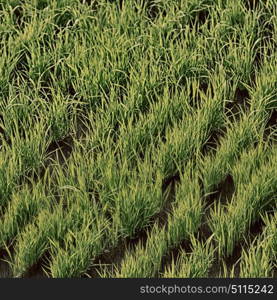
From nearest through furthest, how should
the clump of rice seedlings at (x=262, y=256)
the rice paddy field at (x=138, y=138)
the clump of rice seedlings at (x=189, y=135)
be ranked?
the clump of rice seedlings at (x=262, y=256)
the rice paddy field at (x=138, y=138)
the clump of rice seedlings at (x=189, y=135)

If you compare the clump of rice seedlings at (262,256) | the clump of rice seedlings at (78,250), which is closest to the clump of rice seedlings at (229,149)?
the clump of rice seedlings at (262,256)

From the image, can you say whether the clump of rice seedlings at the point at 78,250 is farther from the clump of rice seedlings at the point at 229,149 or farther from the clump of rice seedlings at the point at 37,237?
the clump of rice seedlings at the point at 229,149

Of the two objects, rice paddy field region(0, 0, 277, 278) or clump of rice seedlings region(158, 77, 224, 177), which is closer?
rice paddy field region(0, 0, 277, 278)

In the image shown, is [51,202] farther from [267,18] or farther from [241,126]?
[267,18]

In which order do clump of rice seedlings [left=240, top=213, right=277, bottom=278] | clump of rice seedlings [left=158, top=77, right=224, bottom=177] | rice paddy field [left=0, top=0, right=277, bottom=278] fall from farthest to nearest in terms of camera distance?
clump of rice seedlings [left=158, top=77, right=224, bottom=177]
rice paddy field [left=0, top=0, right=277, bottom=278]
clump of rice seedlings [left=240, top=213, right=277, bottom=278]

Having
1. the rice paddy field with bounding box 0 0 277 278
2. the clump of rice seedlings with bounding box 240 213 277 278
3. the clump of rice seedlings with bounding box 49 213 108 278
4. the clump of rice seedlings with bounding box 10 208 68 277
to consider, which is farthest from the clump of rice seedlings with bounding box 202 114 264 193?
the clump of rice seedlings with bounding box 10 208 68 277

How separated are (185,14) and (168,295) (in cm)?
118

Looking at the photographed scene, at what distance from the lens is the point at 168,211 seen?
3.26 metres

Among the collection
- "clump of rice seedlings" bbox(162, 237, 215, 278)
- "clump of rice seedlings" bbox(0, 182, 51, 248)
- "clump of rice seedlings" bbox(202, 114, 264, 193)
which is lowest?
"clump of rice seedlings" bbox(162, 237, 215, 278)

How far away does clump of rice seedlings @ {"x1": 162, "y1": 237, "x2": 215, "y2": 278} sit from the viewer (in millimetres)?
3094

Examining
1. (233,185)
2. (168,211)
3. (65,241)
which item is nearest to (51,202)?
(65,241)

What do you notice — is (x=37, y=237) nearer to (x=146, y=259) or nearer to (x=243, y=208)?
(x=146, y=259)

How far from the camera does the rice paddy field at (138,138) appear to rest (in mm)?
3174

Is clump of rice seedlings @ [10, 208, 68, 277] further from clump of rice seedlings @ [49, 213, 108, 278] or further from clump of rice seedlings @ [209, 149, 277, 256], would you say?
clump of rice seedlings @ [209, 149, 277, 256]
